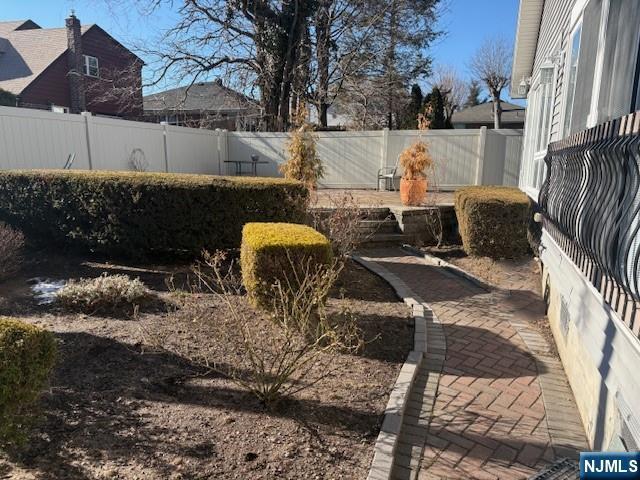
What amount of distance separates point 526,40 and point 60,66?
2082 centimetres

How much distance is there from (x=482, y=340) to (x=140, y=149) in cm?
1094

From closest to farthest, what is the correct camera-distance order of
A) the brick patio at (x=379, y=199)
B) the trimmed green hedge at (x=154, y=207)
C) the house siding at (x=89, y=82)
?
the trimmed green hedge at (x=154, y=207) < the brick patio at (x=379, y=199) < the house siding at (x=89, y=82)

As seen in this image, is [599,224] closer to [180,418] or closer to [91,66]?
[180,418]

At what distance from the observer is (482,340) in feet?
13.3

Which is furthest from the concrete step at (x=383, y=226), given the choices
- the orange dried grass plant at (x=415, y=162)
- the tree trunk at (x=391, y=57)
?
the tree trunk at (x=391, y=57)

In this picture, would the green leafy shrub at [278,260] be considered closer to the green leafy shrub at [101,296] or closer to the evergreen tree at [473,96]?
the green leafy shrub at [101,296]

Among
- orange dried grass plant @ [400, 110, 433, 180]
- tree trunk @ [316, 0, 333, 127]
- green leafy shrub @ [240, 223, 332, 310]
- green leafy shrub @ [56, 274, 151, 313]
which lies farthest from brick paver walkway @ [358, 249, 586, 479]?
tree trunk @ [316, 0, 333, 127]

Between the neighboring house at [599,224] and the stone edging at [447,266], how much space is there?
83cm

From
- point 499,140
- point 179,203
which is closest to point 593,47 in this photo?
point 179,203

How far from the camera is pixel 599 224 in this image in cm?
248

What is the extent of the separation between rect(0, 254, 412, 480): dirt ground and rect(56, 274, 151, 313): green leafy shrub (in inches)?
13.2

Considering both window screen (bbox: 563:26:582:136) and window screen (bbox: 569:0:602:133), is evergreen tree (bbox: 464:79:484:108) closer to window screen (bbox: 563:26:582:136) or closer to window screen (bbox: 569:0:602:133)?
window screen (bbox: 563:26:582:136)

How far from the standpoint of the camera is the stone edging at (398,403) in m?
2.31

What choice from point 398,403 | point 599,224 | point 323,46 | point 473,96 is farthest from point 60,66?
point 473,96
